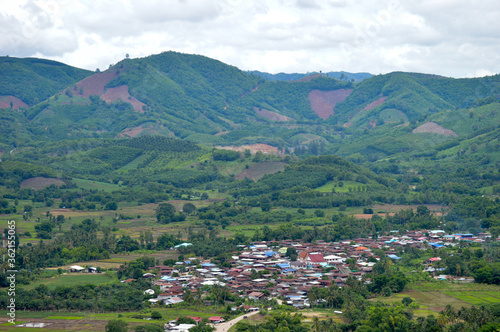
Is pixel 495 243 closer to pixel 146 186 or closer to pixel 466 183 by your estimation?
pixel 466 183

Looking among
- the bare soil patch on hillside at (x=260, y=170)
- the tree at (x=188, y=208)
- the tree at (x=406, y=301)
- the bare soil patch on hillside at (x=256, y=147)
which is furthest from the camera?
the bare soil patch on hillside at (x=256, y=147)

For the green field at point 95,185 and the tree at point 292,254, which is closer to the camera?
the tree at point 292,254

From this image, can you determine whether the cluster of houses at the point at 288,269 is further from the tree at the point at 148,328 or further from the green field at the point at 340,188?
the green field at the point at 340,188

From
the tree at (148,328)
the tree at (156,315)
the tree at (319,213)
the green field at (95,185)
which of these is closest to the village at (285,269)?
the tree at (148,328)

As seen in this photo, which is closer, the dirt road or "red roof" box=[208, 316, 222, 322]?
the dirt road

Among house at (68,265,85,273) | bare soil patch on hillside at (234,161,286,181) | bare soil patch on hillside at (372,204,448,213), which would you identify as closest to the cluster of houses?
house at (68,265,85,273)

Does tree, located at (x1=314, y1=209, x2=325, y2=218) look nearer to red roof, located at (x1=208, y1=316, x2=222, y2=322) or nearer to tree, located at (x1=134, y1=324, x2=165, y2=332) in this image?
red roof, located at (x1=208, y1=316, x2=222, y2=322)

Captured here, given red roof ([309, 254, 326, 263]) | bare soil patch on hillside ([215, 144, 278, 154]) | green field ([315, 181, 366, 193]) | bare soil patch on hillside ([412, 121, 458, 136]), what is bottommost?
red roof ([309, 254, 326, 263])
